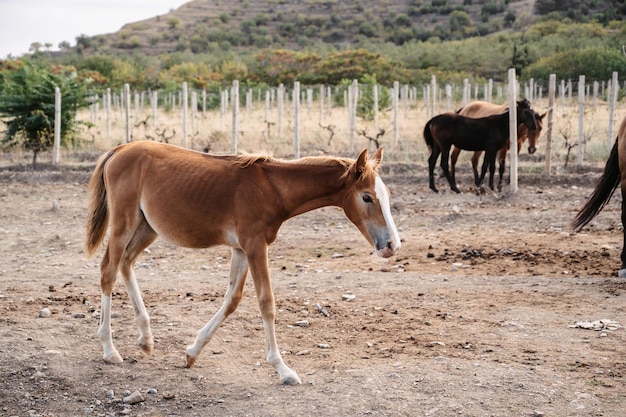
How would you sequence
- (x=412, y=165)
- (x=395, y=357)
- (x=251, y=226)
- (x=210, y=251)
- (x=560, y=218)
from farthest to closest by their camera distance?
(x=412, y=165)
(x=560, y=218)
(x=210, y=251)
(x=395, y=357)
(x=251, y=226)

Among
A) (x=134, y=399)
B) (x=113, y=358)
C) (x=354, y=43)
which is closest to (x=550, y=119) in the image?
(x=113, y=358)

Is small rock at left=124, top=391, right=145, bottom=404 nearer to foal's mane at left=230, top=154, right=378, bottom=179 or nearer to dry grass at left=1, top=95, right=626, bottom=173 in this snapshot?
foal's mane at left=230, top=154, right=378, bottom=179

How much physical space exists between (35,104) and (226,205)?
53.9 ft

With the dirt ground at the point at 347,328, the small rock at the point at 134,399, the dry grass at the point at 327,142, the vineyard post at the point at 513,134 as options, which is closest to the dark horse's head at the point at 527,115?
the vineyard post at the point at 513,134

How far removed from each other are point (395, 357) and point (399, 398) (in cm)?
79

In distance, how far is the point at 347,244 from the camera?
9.95 meters

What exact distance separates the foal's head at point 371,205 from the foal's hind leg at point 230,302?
2.92 ft

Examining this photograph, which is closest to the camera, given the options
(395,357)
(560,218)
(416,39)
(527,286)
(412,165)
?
(395,357)

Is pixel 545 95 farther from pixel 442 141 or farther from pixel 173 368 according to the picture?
pixel 173 368

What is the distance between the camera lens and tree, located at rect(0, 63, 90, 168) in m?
19.5

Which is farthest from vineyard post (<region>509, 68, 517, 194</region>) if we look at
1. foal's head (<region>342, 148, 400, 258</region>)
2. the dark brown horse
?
foal's head (<region>342, 148, 400, 258</region>)

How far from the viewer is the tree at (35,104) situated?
19531 millimetres

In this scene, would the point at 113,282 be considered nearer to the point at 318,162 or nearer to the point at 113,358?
the point at 113,358

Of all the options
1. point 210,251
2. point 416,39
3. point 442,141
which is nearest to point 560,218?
point 442,141
